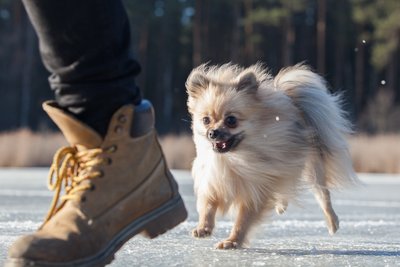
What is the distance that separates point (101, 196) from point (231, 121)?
1.58m

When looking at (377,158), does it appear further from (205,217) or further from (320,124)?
(205,217)

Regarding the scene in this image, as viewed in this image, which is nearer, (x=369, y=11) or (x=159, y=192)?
(x=159, y=192)

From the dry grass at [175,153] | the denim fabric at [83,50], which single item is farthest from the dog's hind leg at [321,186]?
the dry grass at [175,153]

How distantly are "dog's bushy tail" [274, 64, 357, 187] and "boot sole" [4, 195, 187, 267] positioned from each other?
1.55 metres

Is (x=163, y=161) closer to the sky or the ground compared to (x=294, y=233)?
closer to the sky

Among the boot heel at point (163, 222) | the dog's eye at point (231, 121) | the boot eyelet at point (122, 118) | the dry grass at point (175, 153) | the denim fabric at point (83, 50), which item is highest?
the denim fabric at point (83, 50)

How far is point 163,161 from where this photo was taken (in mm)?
1928

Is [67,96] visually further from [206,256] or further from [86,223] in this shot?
[206,256]

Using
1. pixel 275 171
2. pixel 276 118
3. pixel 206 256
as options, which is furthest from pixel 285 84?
pixel 206 256

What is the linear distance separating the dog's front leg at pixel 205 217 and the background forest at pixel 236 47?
22.1m

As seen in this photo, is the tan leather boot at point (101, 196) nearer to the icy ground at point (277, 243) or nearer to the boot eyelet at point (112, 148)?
the boot eyelet at point (112, 148)

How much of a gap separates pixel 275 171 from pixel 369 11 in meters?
24.1

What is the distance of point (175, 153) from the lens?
12.8 metres

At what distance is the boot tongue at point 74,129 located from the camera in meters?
1.66
